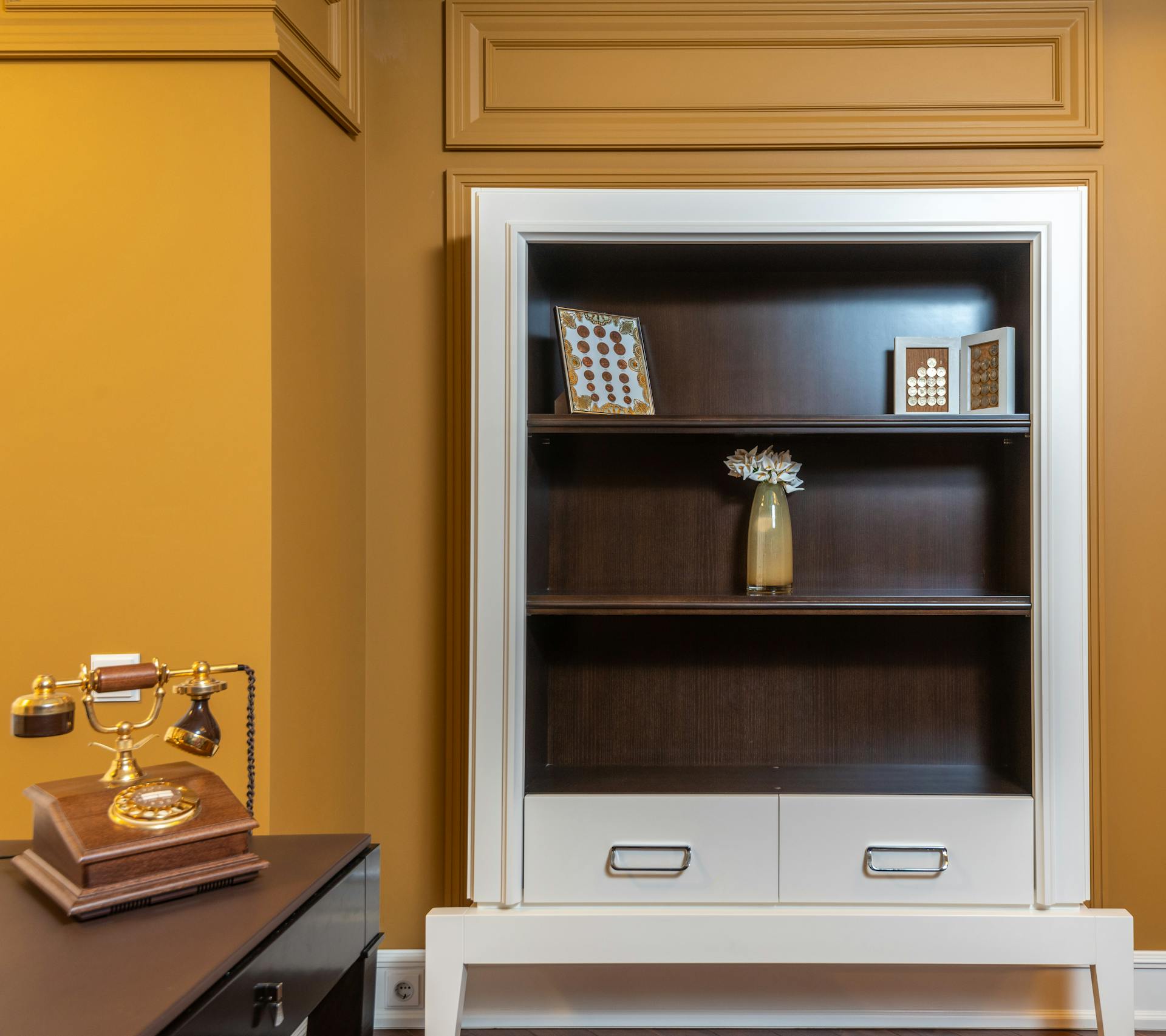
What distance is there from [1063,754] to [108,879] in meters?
1.77

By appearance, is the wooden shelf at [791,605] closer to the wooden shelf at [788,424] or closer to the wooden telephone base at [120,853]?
the wooden shelf at [788,424]

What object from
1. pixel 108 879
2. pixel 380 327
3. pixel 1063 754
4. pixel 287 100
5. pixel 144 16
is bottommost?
pixel 1063 754

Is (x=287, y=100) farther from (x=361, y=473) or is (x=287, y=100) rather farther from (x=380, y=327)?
(x=361, y=473)

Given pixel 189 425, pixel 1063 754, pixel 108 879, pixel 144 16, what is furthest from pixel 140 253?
pixel 1063 754

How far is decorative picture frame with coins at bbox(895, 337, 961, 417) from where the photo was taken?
6.86ft

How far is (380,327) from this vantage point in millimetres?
2244

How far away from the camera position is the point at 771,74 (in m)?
2.19

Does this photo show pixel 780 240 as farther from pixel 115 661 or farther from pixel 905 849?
pixel 115 661

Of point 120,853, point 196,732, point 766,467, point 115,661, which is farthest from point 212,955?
point 766,467

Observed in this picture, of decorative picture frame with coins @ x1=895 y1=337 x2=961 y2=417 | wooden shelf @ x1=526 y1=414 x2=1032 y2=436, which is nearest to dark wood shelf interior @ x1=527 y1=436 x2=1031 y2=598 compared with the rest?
decorative picture frame with coins @ x1=895 y1=337 x2=961 y2=417

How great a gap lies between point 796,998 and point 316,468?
66.7 inches

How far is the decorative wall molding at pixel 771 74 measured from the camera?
7.11 feet

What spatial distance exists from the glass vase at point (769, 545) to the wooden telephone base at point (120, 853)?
4.38 feet

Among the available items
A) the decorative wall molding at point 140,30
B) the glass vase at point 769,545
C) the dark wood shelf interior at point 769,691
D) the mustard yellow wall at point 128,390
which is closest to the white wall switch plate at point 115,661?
the mustard yellow wall at point 128,390
